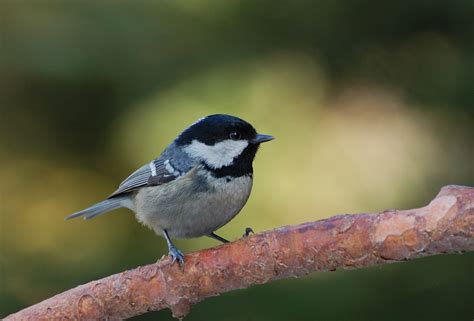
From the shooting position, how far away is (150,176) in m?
2.50

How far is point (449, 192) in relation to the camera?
4.74 feet

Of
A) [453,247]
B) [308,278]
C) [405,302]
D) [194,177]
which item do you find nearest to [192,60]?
[194,177]

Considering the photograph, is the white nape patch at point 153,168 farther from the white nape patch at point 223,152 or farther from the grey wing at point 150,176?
the white nape patch at point 223,152

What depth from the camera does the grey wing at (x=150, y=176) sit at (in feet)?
7.99

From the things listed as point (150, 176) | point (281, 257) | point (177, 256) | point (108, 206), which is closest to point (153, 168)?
point (150, 176)

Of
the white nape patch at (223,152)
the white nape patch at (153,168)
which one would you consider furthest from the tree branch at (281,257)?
the white nape patch at (153,168)

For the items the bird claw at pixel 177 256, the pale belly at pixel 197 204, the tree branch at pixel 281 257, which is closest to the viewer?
the tree branch at pixel 281 257

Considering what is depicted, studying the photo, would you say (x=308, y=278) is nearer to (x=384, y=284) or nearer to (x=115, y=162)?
(x=384, y=284)

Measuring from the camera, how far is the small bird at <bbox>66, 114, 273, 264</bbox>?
2.25 meters

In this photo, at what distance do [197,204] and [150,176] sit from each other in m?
0.32

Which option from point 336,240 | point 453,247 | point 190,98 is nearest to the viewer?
point 453,247

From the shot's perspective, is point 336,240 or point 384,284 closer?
point 336,240

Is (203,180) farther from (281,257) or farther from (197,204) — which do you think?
(281,257)

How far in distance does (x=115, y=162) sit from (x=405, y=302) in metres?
1.33
